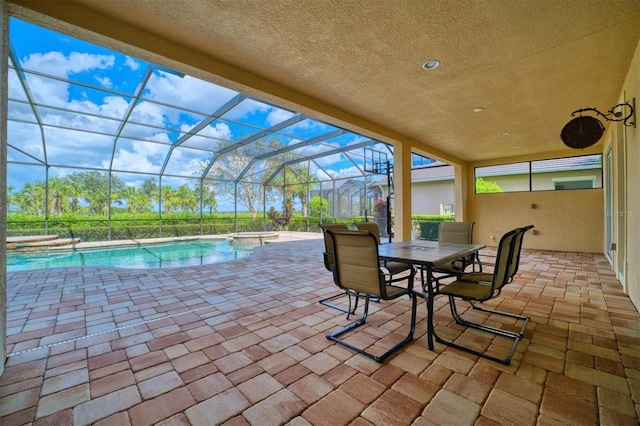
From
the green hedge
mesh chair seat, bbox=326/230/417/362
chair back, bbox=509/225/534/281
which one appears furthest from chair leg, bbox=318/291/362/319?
the green hedge

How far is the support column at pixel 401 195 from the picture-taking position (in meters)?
5.52

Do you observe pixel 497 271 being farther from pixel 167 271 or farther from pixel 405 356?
pixel 167 271

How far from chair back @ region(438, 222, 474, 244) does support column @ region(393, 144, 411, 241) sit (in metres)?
1.75

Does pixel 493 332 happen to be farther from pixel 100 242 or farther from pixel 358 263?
pixel 100 242

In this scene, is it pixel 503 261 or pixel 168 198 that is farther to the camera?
pixel 168 198

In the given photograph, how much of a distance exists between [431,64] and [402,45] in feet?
1.77

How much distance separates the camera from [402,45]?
2619 mm

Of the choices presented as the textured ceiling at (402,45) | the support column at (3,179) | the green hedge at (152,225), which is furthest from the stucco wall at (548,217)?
the support column at (3,179)

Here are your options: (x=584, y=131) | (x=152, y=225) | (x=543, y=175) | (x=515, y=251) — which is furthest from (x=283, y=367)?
(x=152, y=225)

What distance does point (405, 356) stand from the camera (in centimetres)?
195

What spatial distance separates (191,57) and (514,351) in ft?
12.3

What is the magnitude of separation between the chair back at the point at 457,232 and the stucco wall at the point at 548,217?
17.1 feet

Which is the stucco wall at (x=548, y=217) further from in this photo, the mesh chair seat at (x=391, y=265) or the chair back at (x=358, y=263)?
the chair back at (x=358, y=263)

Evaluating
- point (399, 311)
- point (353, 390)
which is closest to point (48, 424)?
point (353, 390)
